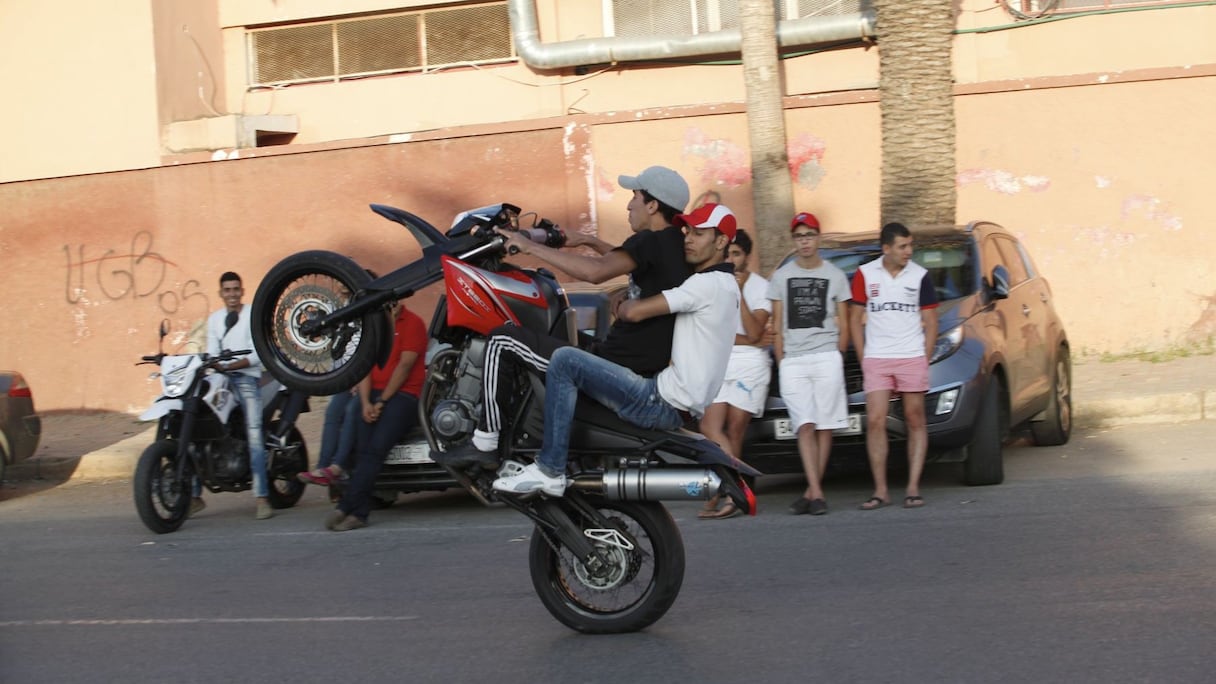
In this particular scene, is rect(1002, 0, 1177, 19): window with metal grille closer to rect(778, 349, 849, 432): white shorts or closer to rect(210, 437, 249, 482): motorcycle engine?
rect(778, 349, 849, 432): white shorts

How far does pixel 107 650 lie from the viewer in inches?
243

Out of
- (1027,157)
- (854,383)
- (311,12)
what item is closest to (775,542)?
(854,383)

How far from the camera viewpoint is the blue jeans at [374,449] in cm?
952

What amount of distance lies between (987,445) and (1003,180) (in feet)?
20.4

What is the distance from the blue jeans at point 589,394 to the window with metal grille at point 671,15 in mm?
11598

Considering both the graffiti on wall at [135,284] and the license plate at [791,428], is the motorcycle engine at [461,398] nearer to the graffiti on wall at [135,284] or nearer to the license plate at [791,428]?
the license plate at [791,428]

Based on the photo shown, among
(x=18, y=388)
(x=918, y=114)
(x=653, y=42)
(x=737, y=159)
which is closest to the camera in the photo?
(x=18, y=388)

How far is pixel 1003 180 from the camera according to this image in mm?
14961

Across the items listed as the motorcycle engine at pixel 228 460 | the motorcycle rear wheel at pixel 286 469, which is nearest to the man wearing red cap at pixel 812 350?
the motorcycle rear wheel at pixel 286 469

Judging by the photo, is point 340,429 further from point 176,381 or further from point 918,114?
point 918,114

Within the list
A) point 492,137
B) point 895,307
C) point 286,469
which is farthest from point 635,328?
point 492,137

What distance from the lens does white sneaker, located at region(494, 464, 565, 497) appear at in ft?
19.4

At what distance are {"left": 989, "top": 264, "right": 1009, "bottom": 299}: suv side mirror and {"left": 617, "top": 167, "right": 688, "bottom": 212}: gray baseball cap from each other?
4446 mm

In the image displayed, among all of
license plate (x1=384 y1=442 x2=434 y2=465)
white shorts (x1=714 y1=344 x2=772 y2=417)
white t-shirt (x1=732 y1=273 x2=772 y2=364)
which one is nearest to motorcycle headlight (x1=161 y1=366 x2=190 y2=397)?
license plate (x1=384 y1=442 x2=434 y2=465)
